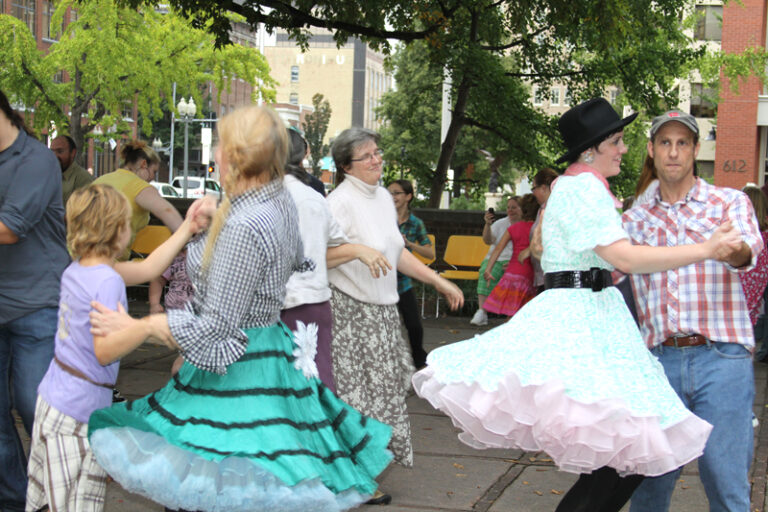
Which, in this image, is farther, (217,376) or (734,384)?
(734,384)

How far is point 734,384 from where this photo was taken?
12.3ft

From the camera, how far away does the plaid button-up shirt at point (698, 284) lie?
381 centimetres

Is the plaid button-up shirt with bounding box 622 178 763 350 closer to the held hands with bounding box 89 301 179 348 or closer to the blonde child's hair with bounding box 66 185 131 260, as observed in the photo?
the held hands with bounding box 89 301 179 348

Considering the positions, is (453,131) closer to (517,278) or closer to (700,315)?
(517,278)

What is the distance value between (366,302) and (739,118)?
1681 inches

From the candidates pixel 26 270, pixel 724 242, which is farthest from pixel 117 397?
pixel 724 242

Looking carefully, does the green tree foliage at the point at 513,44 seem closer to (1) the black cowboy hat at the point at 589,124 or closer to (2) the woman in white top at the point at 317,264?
(2) the woman in white top at the point at 317,264

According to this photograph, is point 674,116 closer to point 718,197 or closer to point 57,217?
point 718,197

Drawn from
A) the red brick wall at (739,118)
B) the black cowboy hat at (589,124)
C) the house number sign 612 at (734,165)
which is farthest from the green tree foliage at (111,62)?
the black cowboy hat at (589,124)

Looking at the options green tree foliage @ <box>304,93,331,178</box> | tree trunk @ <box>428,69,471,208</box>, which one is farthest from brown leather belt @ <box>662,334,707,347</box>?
green tree foliage @ <box>304,93,331,178</box>

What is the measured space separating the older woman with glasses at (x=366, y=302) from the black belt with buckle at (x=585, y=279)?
1944 mm

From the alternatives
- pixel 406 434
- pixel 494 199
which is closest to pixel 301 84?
pixel 494 199

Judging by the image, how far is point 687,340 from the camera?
3863mm

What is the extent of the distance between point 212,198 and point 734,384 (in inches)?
80.7
